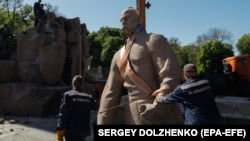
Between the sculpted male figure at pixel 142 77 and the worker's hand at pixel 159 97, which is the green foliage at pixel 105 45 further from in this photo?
the worker's hand at pixel 159 97

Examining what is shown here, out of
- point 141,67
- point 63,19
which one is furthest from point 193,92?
point 63,19

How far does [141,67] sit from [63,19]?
10791mm

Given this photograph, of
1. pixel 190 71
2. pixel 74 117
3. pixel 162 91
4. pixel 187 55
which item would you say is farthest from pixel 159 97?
pixel 187 55

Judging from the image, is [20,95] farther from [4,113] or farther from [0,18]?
[0,18]

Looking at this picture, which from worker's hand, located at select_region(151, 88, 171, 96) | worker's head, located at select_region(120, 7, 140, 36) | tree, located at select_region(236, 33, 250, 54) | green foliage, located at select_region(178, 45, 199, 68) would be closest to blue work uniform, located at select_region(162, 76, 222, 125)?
worker's hand, located at select_region(151, 88, 171, 96)

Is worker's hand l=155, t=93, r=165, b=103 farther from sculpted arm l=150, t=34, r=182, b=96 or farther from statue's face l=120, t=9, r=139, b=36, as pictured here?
statue's face l=120, t=9, r=139, b=36

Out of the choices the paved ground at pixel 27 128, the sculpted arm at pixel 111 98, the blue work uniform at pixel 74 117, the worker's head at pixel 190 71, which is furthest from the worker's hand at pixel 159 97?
the paved ground at pixel 27 128

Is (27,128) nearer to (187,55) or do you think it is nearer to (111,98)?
(111,98)

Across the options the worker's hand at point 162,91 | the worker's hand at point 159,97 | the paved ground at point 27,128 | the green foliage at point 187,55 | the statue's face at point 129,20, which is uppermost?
the green foliage at point 187,55

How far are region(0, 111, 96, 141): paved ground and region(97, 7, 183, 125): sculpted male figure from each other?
13.6 ft

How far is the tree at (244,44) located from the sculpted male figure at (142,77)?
45.3 m

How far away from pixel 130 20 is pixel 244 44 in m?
46.4

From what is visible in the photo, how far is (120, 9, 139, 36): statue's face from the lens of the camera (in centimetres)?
408

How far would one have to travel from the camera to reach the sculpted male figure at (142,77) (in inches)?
145
